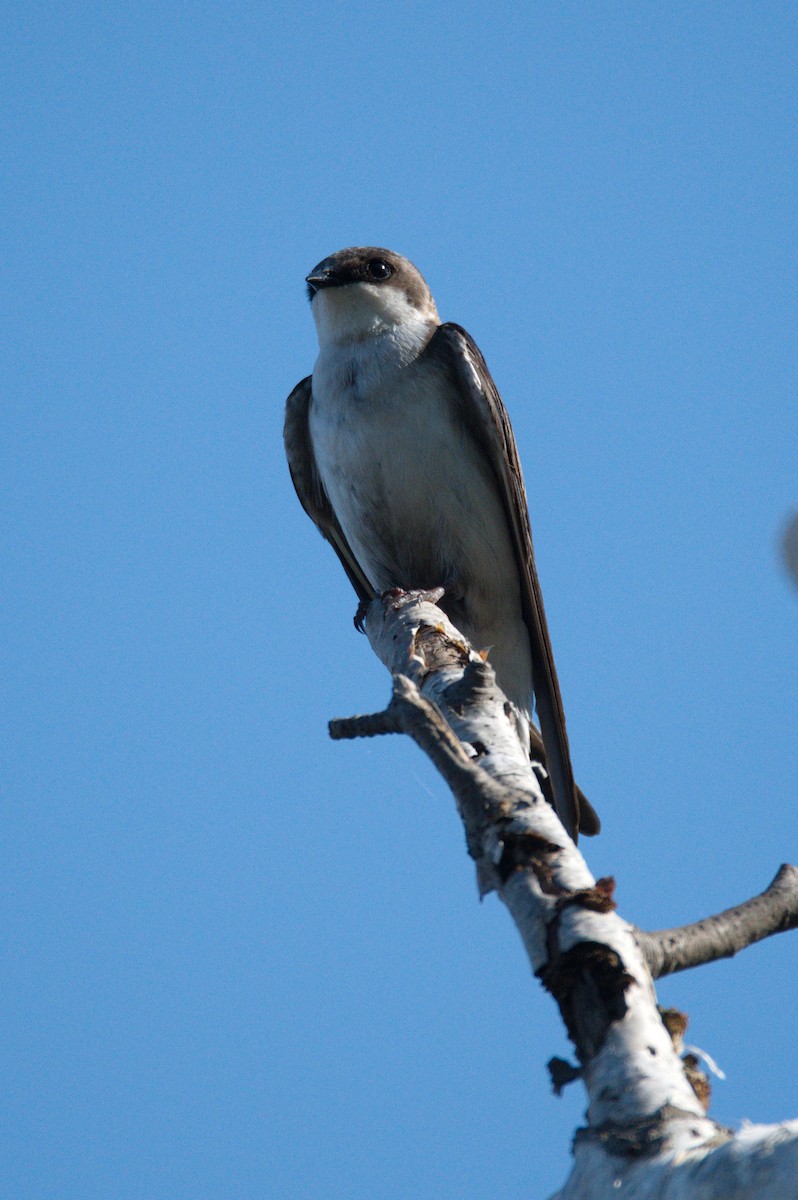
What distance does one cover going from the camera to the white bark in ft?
6.30

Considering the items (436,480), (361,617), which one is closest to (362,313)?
(436,480)

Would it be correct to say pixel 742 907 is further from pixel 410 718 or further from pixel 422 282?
pixel 422 282

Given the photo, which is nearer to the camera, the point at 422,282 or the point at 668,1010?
the point at 668,1010

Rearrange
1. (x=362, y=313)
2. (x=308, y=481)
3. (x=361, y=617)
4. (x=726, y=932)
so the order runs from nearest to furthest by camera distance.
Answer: (x=726, y=932), (x=361, y=617), (x=362, y=313), (x=308, y=481)

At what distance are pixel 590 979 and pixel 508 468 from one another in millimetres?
4211

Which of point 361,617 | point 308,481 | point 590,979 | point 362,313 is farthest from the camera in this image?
point 308,481

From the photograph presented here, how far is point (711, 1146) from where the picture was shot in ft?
6.66

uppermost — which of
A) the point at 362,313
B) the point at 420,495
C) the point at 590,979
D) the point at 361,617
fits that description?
the point at 362,313

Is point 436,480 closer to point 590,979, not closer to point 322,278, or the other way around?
point 322,278

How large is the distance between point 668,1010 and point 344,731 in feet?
4.23

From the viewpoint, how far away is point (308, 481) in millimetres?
7266

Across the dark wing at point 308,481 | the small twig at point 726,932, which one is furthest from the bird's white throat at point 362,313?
A: the small twig at point 726,932

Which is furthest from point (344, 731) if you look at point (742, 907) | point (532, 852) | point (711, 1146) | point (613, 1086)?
point (711, 1146)

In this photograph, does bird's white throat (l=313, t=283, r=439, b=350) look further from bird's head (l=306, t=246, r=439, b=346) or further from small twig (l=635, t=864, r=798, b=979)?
small twig (l=635, t=864, r=798, b=979)
